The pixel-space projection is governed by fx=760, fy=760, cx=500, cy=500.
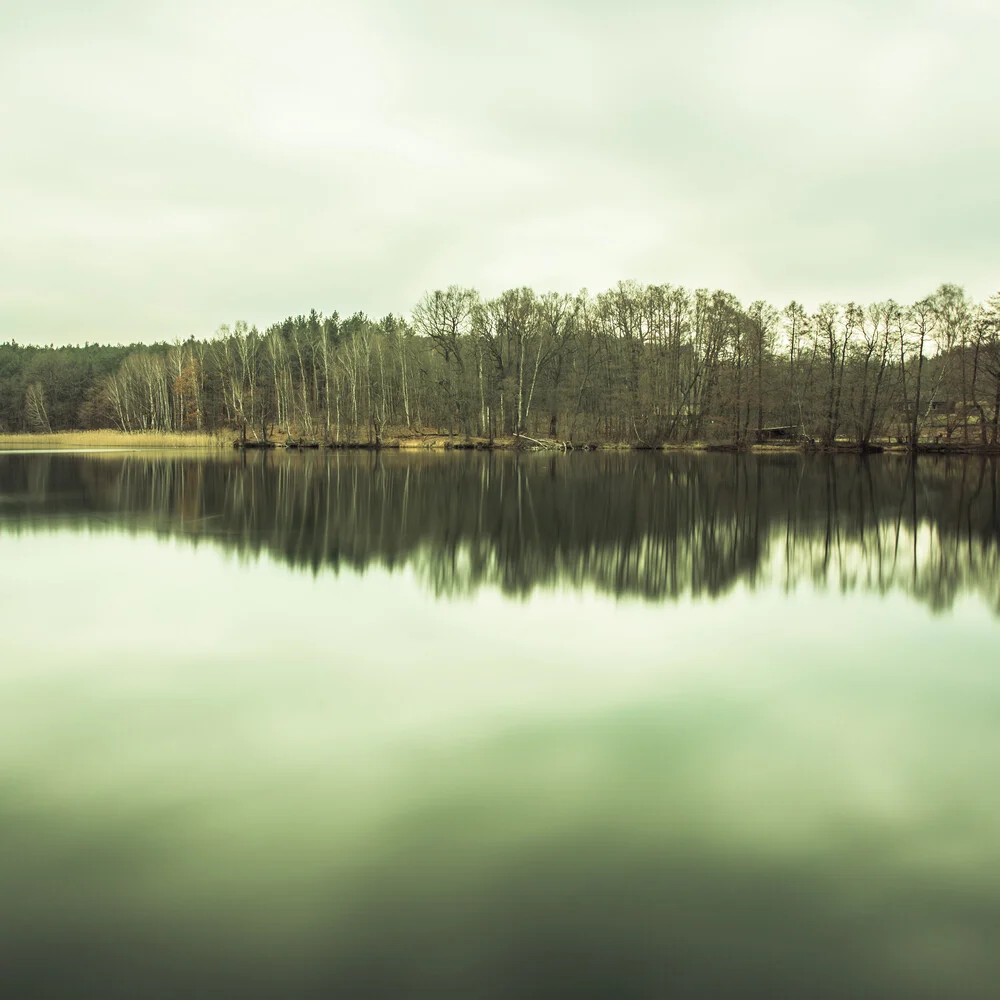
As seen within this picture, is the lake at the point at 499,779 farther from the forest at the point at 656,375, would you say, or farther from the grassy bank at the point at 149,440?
the grassy bank at the point at 149,440

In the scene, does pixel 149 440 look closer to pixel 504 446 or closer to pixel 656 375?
pixel 504 446

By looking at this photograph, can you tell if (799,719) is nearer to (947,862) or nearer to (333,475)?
(947,862)

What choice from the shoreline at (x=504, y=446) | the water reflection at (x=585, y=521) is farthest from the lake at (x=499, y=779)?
the shoreline at (x=504, y=446)

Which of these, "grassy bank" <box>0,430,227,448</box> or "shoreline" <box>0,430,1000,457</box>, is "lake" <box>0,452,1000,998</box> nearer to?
"shoreline" <box>0,430,1000,457</box>

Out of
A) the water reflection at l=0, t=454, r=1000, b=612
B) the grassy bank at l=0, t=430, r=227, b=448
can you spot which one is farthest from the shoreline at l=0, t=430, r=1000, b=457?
the water reflection at l=0, t=454, r=1000, b=612

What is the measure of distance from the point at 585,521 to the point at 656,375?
49.5 meters

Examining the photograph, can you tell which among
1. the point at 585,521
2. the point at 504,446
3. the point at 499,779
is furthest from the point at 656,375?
the point at 499,779

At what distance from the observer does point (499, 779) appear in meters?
5.92

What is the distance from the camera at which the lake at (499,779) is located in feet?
13.0

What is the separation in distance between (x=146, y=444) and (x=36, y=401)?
42.9m

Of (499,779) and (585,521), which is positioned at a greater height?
(585,521)

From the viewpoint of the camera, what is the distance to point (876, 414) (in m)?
62.5

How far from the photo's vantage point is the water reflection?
1435 centimetres

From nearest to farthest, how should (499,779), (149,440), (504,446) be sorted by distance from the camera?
(499,779)
(504,446)
(149,440)
